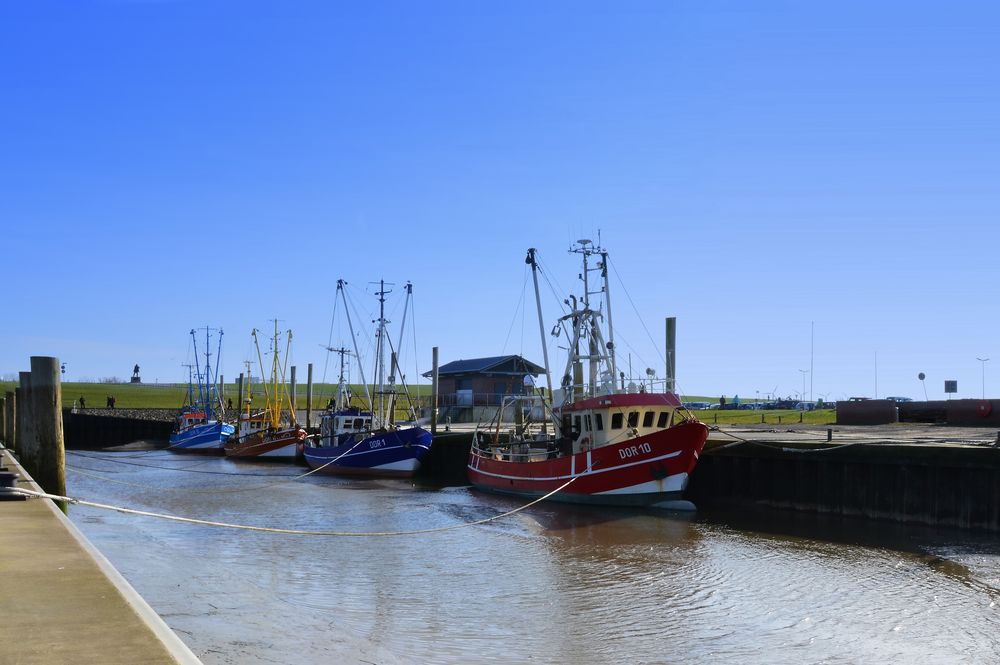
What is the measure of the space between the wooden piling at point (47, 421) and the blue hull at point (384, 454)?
25.3m

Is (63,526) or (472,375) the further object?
(472,375)

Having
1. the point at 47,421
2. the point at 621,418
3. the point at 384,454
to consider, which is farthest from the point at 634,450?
the point at 384,454

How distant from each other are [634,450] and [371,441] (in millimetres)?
19937

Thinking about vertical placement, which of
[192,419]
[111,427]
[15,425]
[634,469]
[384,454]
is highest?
[15,425]

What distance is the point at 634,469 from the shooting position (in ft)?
88.8

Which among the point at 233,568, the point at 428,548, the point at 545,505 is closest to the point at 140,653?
the point at 233,568

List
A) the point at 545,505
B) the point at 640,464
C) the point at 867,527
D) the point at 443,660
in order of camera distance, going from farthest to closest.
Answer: the point at 545,505 → the point at 640,464 → the point at 867,527 → the point at 443,660

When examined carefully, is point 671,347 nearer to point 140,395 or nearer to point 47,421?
point 47,421

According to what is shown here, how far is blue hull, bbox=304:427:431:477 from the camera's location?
4291 cm

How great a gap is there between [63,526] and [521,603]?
7152 mm

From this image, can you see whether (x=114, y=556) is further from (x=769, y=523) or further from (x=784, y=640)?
(x=769, y=523)

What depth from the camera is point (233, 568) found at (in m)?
17.5

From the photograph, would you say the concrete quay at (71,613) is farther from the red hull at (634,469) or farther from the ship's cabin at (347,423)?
the ship's cabin at (347,423)

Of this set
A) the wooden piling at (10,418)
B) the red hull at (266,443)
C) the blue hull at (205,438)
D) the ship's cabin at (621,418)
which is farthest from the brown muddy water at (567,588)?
the blue hull at (205,438)
